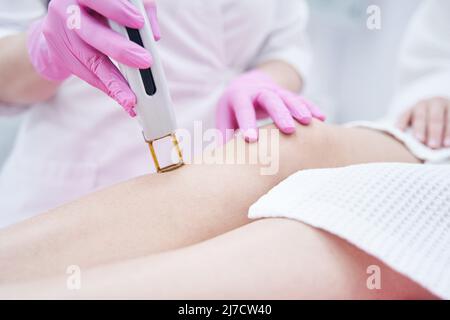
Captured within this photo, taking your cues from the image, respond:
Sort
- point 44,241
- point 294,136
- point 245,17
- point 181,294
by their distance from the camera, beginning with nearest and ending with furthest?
1. point 181,294
2. point 44,241
3. point 294,136
4. point 245,17

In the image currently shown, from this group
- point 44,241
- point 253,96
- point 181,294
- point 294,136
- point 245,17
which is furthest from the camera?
point 245,17

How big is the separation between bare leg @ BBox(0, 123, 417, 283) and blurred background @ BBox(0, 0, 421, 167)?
1109 millimetres

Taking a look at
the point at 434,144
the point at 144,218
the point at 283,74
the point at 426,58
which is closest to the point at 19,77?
the point at 144,218

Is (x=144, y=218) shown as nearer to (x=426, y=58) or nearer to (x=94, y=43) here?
(x=94, y=43)

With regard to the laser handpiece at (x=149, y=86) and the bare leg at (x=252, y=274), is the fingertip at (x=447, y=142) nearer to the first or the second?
the bare leg at (x=252, y=274)

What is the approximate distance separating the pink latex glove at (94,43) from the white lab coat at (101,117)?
0.15 meters

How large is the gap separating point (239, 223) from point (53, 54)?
385mm

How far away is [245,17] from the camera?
3.11 feet

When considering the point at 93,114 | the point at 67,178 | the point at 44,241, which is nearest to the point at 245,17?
the point at 93,114

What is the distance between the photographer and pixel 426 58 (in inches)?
43.3

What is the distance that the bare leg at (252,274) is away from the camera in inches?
16.4

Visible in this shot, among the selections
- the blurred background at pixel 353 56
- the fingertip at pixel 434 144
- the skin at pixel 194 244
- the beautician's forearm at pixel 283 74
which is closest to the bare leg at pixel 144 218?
the skin at pixel 194 244

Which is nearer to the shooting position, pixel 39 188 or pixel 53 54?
pixel 53 54
